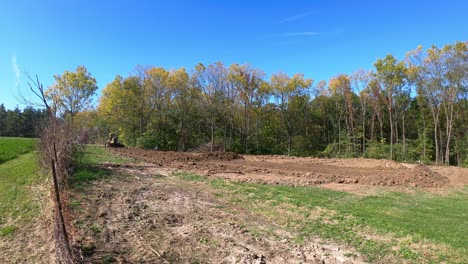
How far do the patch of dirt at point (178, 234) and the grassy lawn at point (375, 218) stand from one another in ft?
1.56

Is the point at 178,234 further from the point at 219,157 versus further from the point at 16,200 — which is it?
the point at 219,157

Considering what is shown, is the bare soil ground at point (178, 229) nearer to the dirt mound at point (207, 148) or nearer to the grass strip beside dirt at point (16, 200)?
the grass strip beside dirt at point (16, 200)

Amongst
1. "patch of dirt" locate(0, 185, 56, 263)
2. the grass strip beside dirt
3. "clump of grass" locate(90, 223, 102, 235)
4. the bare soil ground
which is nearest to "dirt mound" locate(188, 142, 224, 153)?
the grass strip beside dirt

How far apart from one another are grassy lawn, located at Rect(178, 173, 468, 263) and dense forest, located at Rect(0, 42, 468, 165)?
71.2 feet

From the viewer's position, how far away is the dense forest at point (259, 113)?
31.7 metres

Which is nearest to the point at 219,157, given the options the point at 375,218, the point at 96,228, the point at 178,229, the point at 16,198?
the point at 16,198

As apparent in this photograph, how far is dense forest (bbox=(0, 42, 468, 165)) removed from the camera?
31719mm

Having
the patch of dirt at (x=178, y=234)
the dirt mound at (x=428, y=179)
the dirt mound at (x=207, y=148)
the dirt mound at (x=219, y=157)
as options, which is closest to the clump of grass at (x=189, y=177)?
the patch of dirt at (x=178, y=234)

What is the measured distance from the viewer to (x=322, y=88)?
3725 cm

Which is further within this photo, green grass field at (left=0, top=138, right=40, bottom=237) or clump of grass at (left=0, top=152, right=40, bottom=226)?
clump of grass at (left=0, top=152, right=40, bottom=226)

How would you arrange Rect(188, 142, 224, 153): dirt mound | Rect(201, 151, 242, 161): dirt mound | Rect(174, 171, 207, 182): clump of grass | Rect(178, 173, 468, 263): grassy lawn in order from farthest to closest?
Rect(188, 142, 224, 153): dirt mound < Rect(201, 151, 242, 161): dirt mound < Rect(174, 171, 207, 182): clump of grass < Rect(178, 173, 468, 263): grassy lawn

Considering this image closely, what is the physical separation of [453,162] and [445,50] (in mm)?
13868

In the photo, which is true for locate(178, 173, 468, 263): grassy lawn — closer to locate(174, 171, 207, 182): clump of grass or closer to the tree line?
locate(174, 171, 207, 182): clump of grass

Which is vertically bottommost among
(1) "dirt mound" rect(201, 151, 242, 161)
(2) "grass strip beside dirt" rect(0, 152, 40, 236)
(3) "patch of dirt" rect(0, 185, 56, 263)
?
(3) "patch of dirt" rect(0, 185, 56, 263)
